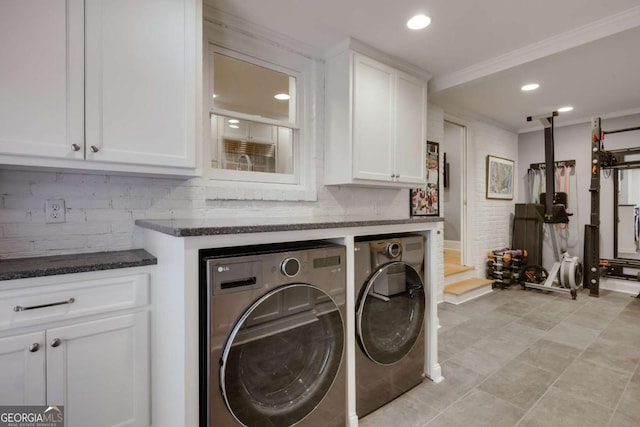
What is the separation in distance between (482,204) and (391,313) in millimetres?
3473

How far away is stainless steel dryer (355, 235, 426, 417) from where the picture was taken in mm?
1776

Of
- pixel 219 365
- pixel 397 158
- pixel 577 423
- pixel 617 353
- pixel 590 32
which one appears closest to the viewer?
pixel 219 365

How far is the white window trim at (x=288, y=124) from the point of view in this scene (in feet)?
7.05

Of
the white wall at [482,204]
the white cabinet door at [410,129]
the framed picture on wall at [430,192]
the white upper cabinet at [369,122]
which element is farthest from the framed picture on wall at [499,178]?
the white upper cabinet at [369,122]

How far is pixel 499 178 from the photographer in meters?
4.96

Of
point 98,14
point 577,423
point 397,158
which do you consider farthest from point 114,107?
point 577,423

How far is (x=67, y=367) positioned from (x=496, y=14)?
3.10 meters

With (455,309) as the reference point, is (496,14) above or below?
above

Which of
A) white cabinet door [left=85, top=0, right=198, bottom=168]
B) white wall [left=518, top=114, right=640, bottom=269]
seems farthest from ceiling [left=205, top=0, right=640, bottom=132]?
white wall [left=518, top=114, right=640, bottom=269]

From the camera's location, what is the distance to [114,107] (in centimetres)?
149

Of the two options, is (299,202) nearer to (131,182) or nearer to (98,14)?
(131,182)

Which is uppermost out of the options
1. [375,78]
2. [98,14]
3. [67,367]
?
[375,78]

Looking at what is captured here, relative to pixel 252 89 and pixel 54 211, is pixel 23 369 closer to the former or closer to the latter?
pixel 54 211

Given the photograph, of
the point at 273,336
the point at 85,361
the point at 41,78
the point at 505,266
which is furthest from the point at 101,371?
the point at 505,266
